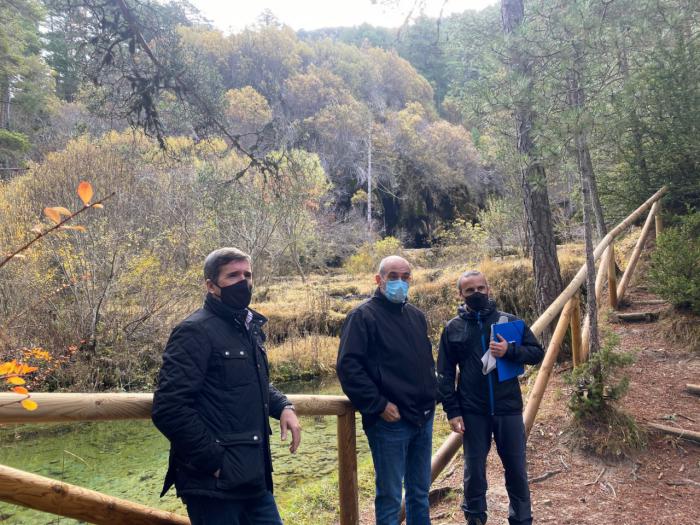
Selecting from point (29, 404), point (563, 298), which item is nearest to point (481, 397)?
point (563, 298)

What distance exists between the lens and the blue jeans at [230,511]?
1.83 meters

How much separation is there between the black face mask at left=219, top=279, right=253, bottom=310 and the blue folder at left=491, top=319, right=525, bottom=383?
1.58m

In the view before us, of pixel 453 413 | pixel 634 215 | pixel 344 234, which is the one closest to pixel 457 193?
pixel 344 234

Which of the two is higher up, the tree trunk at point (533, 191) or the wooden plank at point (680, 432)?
the tree trunk at point (533, 191)

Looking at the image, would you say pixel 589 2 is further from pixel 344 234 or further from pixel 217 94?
pixel 344 234

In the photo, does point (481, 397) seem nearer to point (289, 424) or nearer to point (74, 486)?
point (289, 424)

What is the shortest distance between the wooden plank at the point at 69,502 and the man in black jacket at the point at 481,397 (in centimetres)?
171

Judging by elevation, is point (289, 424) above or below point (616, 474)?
above

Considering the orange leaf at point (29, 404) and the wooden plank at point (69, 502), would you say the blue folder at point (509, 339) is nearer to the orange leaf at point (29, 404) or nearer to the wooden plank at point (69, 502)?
the wooden plank at point (69, 502)

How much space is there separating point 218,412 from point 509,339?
183cm

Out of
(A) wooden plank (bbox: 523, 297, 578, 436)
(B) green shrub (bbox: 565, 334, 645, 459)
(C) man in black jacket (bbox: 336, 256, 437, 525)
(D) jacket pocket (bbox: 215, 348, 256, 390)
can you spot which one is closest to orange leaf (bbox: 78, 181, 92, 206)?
(D) jacket pocket (bbox: 215, 348, 256, 390)

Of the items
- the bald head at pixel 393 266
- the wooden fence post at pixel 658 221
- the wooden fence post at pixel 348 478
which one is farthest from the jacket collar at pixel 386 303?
the wooden fence post at pixel 658 221

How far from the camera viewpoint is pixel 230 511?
187 centimetres

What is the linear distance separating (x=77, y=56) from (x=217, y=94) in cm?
115
